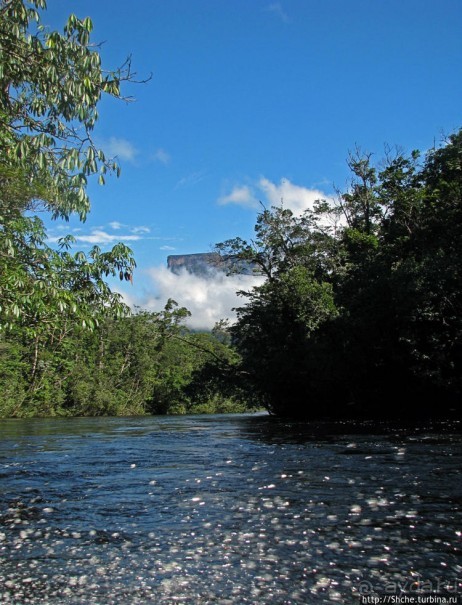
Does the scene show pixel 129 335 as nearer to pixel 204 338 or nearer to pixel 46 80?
pixel 204 338

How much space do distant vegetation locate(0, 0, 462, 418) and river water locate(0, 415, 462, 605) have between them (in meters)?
2.77

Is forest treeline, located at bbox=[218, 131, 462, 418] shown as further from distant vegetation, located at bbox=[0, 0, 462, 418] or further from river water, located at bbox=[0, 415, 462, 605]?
river water, located at bbox=[0, 415, 462, 605]

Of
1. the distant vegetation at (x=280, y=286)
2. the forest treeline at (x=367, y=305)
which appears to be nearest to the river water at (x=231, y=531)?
the distant vegetation at (x=280, y=286)

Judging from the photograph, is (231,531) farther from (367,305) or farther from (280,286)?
(280,286)

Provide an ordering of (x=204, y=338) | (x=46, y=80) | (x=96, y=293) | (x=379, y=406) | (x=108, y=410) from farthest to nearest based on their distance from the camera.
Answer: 1. (x=204, y=338)
2. (x=108, y=410)
3. (x=379, y=406)
4. (x=96, y=293)
5. (x=46, y=80)

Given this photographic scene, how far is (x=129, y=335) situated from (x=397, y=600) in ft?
211

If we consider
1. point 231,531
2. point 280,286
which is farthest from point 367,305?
point 231,531

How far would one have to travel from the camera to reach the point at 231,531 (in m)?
5.94

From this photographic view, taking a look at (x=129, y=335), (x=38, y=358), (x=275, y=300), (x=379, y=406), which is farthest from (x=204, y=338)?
(x=379, y=406)

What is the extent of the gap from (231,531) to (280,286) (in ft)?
101

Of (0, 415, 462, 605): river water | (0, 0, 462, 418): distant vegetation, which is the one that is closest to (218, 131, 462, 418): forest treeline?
(0, 0, 462, 418): distant vegetation

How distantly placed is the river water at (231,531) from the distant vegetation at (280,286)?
2.77 metres

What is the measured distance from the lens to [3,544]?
555cm

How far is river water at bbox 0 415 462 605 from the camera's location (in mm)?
4418
